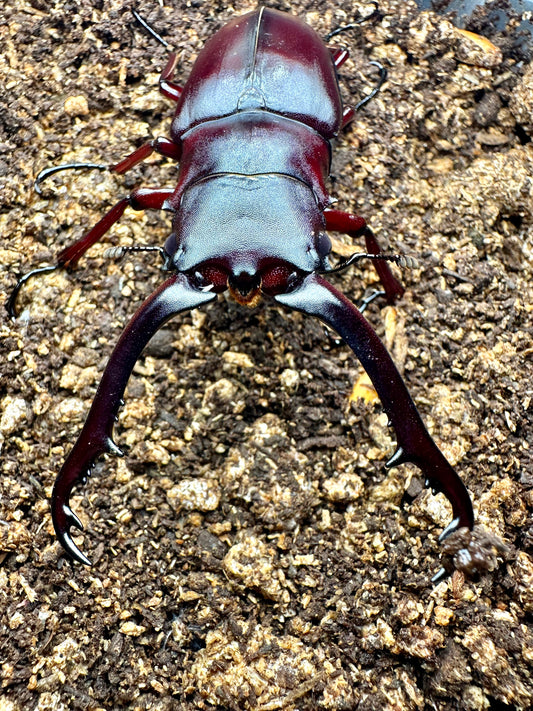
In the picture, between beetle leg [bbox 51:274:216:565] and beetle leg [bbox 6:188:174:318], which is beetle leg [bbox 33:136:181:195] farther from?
beetle leg [bbox 51:274:216:565]

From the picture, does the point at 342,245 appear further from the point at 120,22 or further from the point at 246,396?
the point at 120,22

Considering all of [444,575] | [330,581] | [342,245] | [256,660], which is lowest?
[256,660]

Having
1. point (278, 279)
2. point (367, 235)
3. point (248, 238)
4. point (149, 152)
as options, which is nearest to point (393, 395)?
point (278, 279)

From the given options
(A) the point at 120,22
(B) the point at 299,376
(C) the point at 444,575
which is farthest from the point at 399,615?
(A) the point at 120,22

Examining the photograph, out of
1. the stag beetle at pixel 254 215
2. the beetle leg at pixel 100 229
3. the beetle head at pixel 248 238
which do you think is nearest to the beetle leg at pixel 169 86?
the stag beetle at pixel 254 215

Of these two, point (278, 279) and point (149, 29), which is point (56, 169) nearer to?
point (149, 29)

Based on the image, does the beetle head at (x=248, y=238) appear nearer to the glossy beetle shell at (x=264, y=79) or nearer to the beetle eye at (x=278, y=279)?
the beetle eye at (x=278, y=279)
